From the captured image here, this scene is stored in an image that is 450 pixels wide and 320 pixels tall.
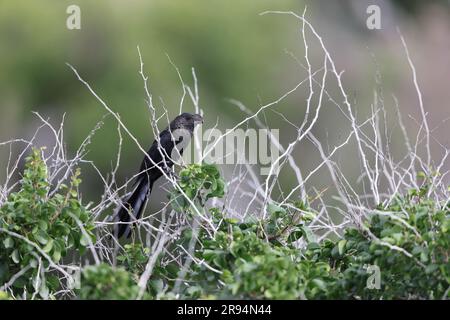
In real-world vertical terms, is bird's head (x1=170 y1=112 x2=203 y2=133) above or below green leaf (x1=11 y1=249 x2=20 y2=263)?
above

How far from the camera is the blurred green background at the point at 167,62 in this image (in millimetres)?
14156

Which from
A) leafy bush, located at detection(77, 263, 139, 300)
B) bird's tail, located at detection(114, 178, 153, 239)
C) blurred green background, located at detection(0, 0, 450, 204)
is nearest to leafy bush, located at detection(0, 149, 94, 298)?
leafy bush, located at detection(77, 263, 139, 300)

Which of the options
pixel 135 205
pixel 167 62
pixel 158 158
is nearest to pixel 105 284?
pixel 135 205

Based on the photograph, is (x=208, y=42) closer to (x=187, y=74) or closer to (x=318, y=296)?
(x=187, y=74)

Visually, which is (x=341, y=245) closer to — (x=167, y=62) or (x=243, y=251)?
(x=243, y=251)

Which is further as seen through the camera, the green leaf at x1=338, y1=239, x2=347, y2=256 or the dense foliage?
the green leaf at x1=338, y1=239, x2=347, y2=256

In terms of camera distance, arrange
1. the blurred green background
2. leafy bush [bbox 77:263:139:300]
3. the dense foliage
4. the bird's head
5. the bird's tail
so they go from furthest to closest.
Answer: the blurred green background → the bird's head → the bird's tail → the dense foliage → leafy bush [bbox 77:263:139:300]

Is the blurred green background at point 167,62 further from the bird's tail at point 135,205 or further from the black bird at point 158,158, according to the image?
the bird's tail at point 135,205

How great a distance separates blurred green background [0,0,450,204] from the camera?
14.2m

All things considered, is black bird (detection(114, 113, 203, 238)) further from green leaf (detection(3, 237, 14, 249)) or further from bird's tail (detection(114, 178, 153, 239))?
green leaf (detection(3, 237, 14, 249))

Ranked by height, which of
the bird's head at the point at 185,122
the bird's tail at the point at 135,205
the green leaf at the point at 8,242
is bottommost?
the bird's tail at the point at 135,205

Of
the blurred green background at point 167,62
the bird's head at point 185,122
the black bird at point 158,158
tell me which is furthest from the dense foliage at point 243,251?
the blurred green background at point 167,62

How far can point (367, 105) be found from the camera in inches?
557

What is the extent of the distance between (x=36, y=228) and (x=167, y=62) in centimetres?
1041
